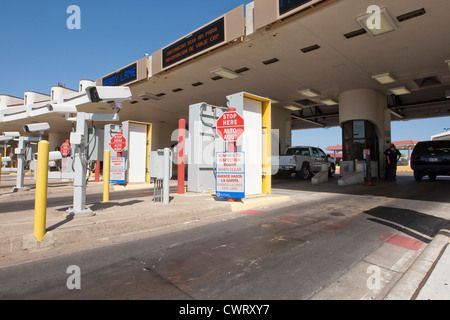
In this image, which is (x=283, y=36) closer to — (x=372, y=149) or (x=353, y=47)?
(x=353, y=47)

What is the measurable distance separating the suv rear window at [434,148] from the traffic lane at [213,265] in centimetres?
1083

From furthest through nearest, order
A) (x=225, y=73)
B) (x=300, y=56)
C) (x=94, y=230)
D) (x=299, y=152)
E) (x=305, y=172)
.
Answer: (x=299, y=152), (x=305, y=172), (x=225, y=73), (x=300, y=56), (x=94, y=230)

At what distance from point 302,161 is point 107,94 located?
13.2 m

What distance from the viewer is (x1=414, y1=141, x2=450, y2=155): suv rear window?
12.5 meters

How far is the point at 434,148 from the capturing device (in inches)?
507

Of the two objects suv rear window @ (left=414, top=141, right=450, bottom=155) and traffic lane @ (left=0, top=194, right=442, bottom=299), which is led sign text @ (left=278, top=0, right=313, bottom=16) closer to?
traffic lane @ (left=0, top=194, right=442, bottom=299)

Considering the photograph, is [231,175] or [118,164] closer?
[231,175]

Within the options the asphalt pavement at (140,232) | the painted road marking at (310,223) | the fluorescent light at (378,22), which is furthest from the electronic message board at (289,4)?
the painted road marking at (310,223)

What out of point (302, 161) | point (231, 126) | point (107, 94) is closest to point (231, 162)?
point (231, 126)

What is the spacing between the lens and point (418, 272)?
278 cm

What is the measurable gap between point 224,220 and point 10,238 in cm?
362

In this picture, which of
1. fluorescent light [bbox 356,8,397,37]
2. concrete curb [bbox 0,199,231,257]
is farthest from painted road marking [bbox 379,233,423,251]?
fluorescent light [bbox 356,8,397,37]

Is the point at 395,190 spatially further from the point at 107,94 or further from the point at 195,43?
the point at 107,94
